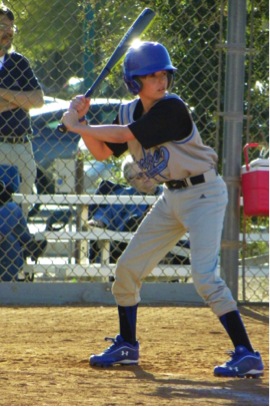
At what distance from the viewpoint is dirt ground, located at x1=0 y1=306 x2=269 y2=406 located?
13.3 ft

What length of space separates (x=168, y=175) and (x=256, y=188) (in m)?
1.71

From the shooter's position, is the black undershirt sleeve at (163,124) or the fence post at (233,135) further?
the fence post at (233,135)

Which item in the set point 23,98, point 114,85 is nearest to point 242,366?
point 23,98

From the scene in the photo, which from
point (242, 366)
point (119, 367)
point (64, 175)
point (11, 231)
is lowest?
point (119, 367)

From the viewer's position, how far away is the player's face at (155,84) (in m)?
4.80

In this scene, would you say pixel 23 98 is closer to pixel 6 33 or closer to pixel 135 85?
pixel 6 33

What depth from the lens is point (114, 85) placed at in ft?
23.5

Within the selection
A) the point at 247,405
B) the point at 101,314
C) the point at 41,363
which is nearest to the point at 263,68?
the point at 101,314

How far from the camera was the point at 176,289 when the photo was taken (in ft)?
22.9

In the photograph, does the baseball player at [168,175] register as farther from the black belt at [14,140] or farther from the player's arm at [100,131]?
the black belt at [14,140]

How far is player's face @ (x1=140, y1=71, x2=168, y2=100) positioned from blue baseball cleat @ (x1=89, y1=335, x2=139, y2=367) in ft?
4.09

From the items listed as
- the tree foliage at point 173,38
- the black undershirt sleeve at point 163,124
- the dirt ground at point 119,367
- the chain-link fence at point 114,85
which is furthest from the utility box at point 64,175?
the black undershirt sleeve at point 163,124

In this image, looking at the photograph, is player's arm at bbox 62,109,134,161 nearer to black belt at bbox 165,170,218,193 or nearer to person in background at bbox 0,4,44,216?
black belt at bbox 165,170,218,193

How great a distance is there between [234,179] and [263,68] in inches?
41.1
